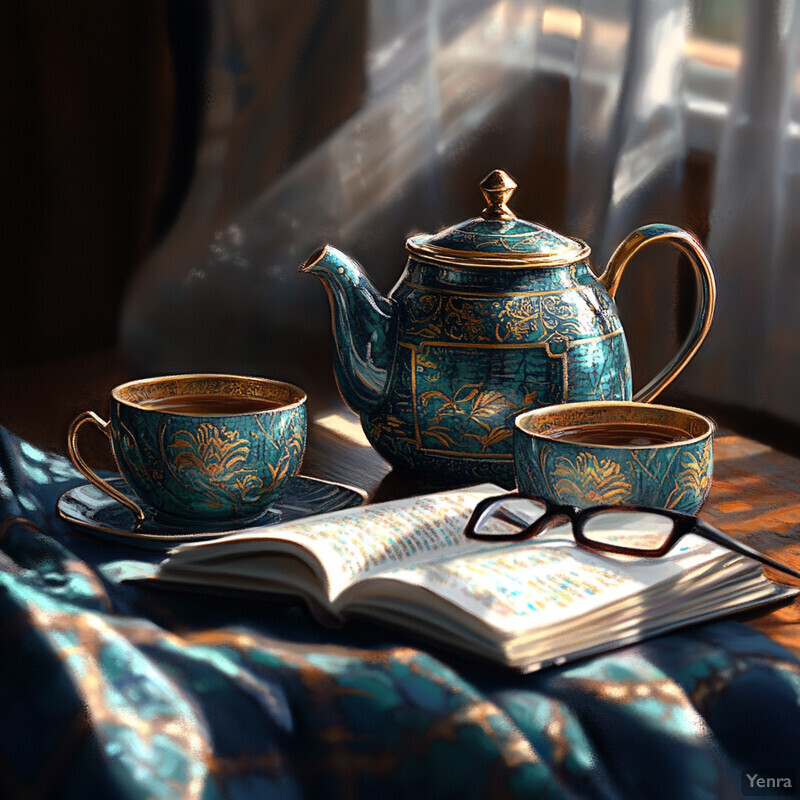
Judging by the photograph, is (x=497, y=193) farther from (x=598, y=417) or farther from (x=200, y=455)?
(x=200, y=455)

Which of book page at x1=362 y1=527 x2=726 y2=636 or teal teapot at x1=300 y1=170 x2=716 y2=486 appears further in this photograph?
teal teapot at x1=300 y1=170 x2=716 y2=486

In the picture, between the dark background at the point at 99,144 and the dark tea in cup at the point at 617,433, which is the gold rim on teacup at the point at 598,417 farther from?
the dark background at the point at 99,144

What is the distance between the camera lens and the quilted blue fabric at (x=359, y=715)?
23.1 inches

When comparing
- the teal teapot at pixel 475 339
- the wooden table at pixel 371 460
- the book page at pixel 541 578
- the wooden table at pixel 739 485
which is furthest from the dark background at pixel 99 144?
the book page at pixel 541 578

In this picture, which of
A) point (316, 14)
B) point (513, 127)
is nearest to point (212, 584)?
point (316, 14)

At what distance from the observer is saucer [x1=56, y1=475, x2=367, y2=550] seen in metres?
0.81

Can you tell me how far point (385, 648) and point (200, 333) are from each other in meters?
0.77

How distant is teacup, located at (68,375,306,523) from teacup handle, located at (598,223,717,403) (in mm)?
287

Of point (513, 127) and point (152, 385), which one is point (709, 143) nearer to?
point (513, 127)

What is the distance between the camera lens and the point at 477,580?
26.2 inches

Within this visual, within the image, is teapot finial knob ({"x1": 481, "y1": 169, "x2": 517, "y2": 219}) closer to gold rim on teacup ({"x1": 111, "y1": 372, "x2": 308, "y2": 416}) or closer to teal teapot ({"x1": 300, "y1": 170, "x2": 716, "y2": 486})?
teal teapot ({"x1": 300, "y1": 170, "x2": 716, "y2": 486})

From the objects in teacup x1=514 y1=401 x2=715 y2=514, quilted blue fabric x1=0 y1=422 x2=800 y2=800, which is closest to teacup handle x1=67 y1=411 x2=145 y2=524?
quilted blue fabric x1=0 y1=422 x2=800 y2=800

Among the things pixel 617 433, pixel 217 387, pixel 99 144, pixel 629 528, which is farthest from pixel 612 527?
pixel 99 144

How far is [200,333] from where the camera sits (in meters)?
1.37
